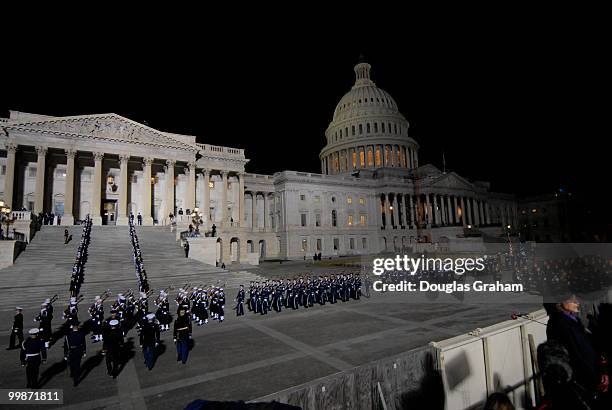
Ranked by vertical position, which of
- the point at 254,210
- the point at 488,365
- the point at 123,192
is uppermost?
the point at 123,192

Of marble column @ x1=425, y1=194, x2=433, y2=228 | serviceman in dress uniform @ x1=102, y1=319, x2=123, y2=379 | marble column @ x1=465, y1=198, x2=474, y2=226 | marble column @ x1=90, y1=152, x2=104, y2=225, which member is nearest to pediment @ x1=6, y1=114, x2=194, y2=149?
marble column @ x1=90, y1=152, x2=104, y2=225

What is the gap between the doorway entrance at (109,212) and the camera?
137ft

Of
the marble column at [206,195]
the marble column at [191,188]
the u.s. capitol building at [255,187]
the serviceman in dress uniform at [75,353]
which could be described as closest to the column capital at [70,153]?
the u.s. capitol building at [255,187]

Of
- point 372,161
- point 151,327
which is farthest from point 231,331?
point 372,161

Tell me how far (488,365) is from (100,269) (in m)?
26.1

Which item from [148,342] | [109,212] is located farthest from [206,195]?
[148,342]

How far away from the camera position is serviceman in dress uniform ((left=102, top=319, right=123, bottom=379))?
8945 millimetres

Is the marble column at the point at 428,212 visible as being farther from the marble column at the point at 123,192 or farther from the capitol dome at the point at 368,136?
the marble column at the point at 123,192

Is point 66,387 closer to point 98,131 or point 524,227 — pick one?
point 98,131

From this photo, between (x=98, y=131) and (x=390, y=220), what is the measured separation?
53798 mm

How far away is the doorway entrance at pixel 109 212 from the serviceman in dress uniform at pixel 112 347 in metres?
37.3

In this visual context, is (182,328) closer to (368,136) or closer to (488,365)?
(488,365)

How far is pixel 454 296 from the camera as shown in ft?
64.3

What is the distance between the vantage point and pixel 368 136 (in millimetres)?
85750
